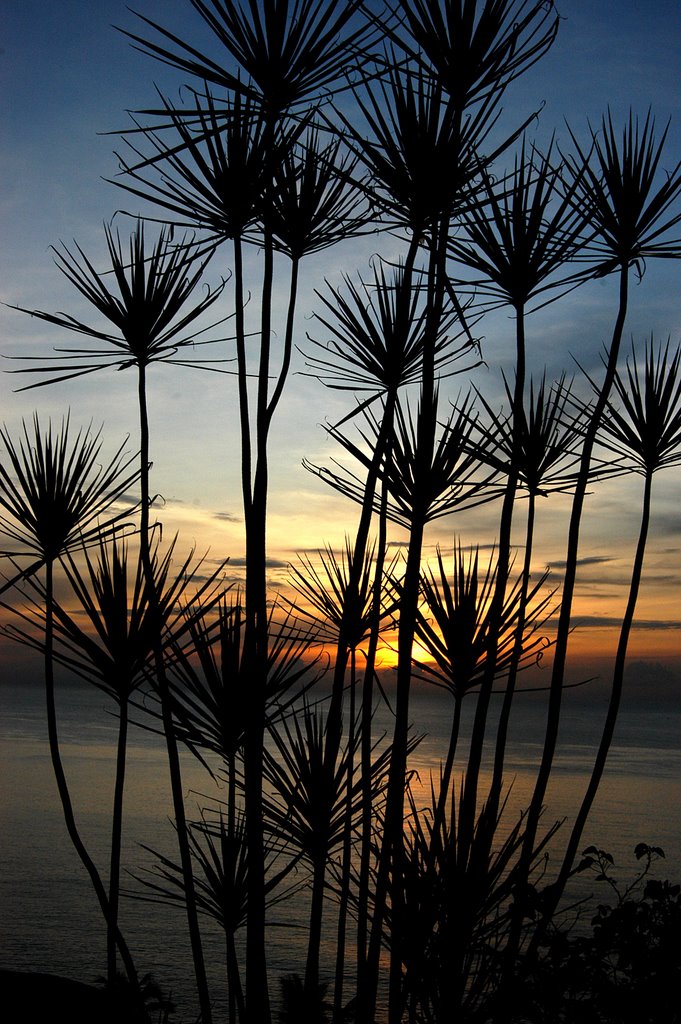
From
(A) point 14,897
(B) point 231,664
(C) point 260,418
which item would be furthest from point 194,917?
(A) point 14,897

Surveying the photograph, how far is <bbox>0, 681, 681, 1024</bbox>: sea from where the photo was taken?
75.7 feet

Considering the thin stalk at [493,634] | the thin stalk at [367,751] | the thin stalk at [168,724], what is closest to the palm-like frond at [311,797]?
the thin stalk at [367,751]

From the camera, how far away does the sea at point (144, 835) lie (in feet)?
75.7

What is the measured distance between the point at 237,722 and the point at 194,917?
2.86 ft

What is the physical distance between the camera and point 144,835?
34469 mm

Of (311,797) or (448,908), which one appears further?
(311,797)

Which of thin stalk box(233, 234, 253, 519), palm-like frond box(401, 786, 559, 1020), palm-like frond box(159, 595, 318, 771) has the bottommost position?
palm-like frond box(401, 786, 559, 1020)

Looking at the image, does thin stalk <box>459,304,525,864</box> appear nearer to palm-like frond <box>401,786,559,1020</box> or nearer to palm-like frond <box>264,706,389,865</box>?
palm-like frond <box>401,786,559,1020</box>

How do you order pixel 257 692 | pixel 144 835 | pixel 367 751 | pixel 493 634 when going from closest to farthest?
1. pixel 257 692
2. pixel 493 634
3. pixel 367 751
4. pixel 144 835

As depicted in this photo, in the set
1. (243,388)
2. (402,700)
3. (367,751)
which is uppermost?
(243,388)

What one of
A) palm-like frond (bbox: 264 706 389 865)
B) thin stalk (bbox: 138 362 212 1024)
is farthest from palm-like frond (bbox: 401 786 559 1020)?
thin stalk (bbox: 138 362 212 1024)

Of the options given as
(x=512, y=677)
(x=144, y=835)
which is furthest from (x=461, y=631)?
(x=144, y=835)

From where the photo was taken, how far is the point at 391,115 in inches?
147

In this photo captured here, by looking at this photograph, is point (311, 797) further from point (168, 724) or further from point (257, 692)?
point (257, 692)
